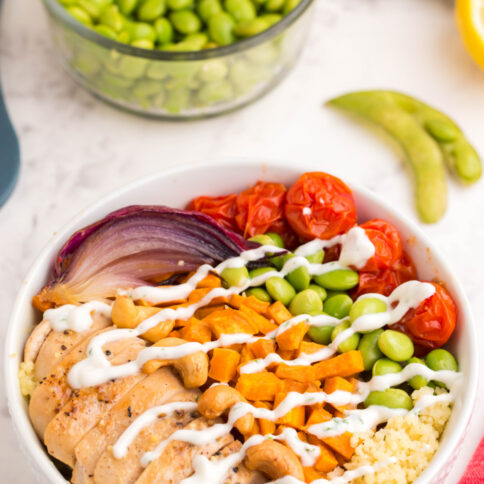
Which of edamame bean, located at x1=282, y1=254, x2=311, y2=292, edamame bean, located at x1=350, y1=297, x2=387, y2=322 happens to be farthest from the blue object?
edamame bean, located at x1=350, y1=297, x2=387, y2=322

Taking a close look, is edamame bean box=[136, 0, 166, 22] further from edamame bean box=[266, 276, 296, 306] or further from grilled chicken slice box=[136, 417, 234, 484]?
grilled chicken slice box=[136, 417, 234, 484]

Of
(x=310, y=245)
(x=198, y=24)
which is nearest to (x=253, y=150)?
(x=198, y=24)

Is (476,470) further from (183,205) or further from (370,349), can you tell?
(183,205)

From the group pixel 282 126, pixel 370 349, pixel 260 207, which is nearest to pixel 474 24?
pixel 282 126

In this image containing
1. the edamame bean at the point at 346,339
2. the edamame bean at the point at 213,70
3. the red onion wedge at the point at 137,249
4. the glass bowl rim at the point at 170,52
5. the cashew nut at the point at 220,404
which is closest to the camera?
the cashew nut at the point at 220,404

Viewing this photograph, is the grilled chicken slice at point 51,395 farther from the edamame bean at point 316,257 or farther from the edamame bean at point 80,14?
the edamame bean at point 80,14

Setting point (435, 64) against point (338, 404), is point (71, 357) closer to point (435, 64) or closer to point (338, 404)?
point (338, 404)

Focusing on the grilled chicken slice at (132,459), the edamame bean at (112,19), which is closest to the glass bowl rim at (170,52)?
the edamame bean at (112,19)
